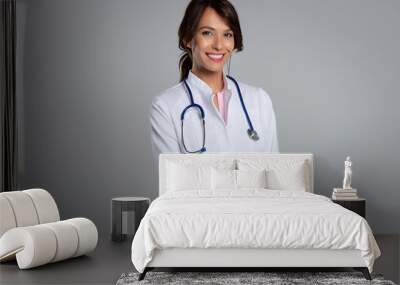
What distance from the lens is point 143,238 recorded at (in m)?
4.60

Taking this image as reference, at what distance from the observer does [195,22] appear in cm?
Answer: 664

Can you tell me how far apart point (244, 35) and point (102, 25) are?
54.0 inches

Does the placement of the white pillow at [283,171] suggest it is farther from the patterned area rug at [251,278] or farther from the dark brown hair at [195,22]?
the patterned area rug at [251,278]

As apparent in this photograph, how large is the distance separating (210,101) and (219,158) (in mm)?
546

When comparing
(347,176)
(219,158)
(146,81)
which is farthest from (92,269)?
(347,176)

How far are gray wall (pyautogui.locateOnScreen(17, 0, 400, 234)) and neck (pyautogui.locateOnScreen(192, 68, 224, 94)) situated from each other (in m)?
0.22

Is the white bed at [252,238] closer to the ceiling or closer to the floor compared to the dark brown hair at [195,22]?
closer to the floor

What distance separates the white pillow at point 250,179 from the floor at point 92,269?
1133 mm

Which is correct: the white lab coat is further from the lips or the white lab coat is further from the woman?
the lips

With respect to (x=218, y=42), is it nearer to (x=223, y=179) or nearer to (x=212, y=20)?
(x=212, y=20)

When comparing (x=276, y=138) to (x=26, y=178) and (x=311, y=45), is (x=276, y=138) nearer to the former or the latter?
(x=311, y=45)

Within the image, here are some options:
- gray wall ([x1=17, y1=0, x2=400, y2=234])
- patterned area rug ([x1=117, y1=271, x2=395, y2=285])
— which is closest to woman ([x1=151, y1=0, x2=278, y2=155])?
gray wall ([x1=17, y1=0, x2=400, y2=234])

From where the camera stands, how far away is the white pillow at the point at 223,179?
6074 millimetres

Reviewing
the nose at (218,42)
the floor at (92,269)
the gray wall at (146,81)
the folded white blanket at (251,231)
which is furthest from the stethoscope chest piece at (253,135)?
the folded white blanket at (251,231)
